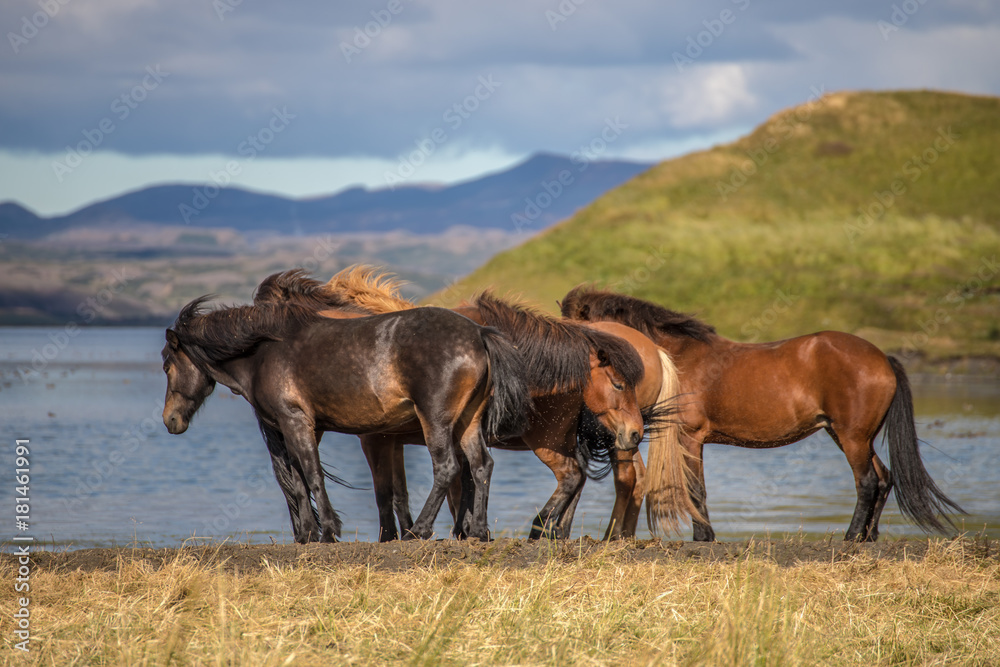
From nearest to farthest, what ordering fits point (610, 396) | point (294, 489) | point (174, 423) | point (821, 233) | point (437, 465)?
point (437, 465), point (294, 489), point (610, 396), point (174, 423), point (821, 233)

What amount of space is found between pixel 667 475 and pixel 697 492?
433 mm

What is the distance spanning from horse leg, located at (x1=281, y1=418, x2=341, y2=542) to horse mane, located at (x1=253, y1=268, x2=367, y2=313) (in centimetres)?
117

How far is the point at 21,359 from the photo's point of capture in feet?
162

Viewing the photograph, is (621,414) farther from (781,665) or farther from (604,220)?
(604,220)

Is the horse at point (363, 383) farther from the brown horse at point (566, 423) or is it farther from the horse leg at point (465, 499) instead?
the brown horse at point (566, 423)

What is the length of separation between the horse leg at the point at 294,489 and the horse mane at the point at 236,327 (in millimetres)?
658

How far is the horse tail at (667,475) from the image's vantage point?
7785mm

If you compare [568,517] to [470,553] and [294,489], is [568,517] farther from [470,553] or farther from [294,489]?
[294,489]

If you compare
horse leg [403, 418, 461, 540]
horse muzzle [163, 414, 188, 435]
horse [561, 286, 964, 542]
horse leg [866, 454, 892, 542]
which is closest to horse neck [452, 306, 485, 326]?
horse leg [403, 418, 461, 540]

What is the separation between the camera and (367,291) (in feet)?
27.8

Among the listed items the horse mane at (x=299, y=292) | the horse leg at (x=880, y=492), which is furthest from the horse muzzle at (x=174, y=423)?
the horse leg at (x=880, y=492)

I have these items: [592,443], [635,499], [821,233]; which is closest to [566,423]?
[592,443]

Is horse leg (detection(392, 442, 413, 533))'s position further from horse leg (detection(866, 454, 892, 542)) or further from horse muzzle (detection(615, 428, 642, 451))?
horse leg (detection(866, 454, 892, 542))

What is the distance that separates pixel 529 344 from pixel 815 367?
110 inches
